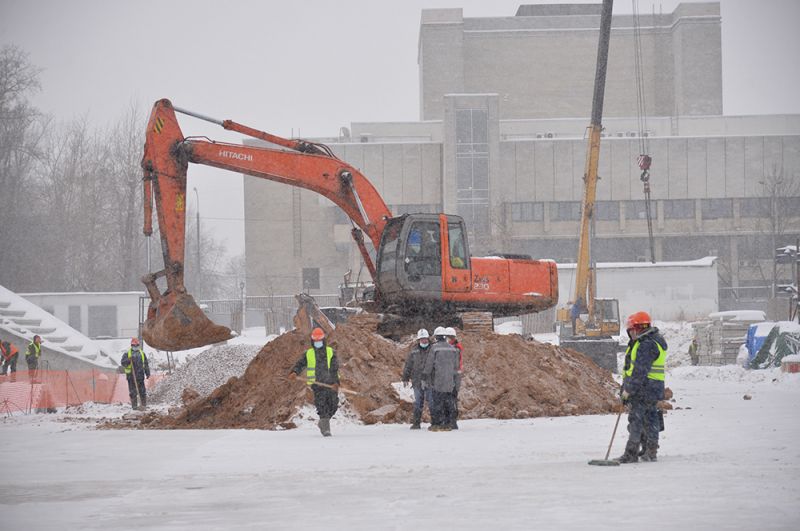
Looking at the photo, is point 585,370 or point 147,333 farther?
point 585,370

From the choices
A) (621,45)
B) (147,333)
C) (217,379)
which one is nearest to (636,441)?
(147,333)

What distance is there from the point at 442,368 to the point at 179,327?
15.2 feet

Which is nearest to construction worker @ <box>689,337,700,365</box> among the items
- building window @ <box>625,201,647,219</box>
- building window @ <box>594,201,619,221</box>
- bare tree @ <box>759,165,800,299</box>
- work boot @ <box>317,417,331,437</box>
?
work boot @ <box>317,417,331,437</box>

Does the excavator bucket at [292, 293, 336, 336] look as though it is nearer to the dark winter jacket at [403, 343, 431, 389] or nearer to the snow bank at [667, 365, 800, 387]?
the dark winter jacket at [403, 343, 431, 389]

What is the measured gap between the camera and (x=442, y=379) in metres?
18.4

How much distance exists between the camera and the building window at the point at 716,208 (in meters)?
81.3

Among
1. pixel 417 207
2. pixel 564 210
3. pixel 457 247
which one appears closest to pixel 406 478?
pixel 457 247

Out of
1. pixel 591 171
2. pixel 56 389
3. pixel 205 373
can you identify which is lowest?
pixel 56 389

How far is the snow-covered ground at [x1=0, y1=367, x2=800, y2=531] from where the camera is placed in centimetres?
920

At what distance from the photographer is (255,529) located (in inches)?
350

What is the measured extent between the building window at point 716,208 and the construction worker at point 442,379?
66410mm

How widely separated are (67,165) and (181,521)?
64.6m

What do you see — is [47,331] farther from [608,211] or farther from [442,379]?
[608,211]

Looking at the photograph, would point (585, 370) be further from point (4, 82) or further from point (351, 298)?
point (4, 82)
